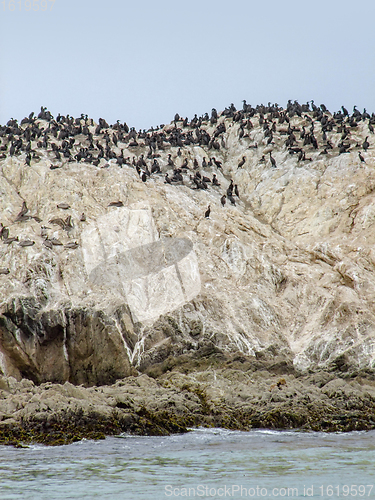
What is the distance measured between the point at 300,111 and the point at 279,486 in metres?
40.1

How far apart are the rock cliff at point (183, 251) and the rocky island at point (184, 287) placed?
0.32 ft

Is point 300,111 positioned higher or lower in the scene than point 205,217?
higher

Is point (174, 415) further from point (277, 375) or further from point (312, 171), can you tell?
point (312, 171)

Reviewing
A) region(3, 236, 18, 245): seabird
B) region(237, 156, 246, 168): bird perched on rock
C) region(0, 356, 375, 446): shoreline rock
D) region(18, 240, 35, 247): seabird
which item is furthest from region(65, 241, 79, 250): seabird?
region(237, 156, 246, 168): bird perched on rock

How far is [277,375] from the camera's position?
81.4 feet

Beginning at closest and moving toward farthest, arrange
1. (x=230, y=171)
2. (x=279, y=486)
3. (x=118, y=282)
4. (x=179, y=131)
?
(x=279, y=486) → (x=118, y=282) → (x=230, y=171) → (x=179, y=131)

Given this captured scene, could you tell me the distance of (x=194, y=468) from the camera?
13.0 m

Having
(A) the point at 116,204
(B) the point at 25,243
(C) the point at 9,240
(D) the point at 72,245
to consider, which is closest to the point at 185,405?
(D) the point at 72,245

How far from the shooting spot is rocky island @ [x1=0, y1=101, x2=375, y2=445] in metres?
19.3

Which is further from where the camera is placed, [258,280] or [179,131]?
[179,131]

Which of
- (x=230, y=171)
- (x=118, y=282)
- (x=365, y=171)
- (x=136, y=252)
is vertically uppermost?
(x=230, y=171)

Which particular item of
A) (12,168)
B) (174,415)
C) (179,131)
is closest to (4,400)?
(174,415)

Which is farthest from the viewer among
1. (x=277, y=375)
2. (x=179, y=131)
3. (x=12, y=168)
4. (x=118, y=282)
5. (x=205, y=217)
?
(x=179, y=131)

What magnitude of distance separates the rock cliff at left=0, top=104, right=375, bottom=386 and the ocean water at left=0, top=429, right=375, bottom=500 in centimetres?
A: 953
